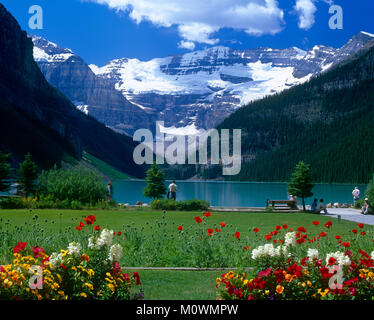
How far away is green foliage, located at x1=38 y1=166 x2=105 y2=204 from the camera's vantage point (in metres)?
32.8

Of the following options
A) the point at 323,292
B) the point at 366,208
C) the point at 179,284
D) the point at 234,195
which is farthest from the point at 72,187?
the point at 234,195

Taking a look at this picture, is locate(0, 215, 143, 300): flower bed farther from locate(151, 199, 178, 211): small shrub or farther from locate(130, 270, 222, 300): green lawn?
locate(151, 199, 178, 211): small shrub

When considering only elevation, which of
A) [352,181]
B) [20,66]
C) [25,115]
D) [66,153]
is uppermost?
[20,66]

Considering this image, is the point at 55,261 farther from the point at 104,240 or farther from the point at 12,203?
the point at 12,203

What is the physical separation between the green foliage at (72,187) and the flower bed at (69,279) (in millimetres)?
24343

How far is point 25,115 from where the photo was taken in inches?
6422

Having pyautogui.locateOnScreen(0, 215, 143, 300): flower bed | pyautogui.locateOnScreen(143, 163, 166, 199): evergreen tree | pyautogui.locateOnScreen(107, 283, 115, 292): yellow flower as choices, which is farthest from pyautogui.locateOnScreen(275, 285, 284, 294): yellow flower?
pyautogui.locateOnScreen(143, 163, 166, 199): evergreen tree

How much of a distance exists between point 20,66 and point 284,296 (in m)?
178

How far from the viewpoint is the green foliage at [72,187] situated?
32.8m

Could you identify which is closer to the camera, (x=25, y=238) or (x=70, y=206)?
(x=25, y=238)
